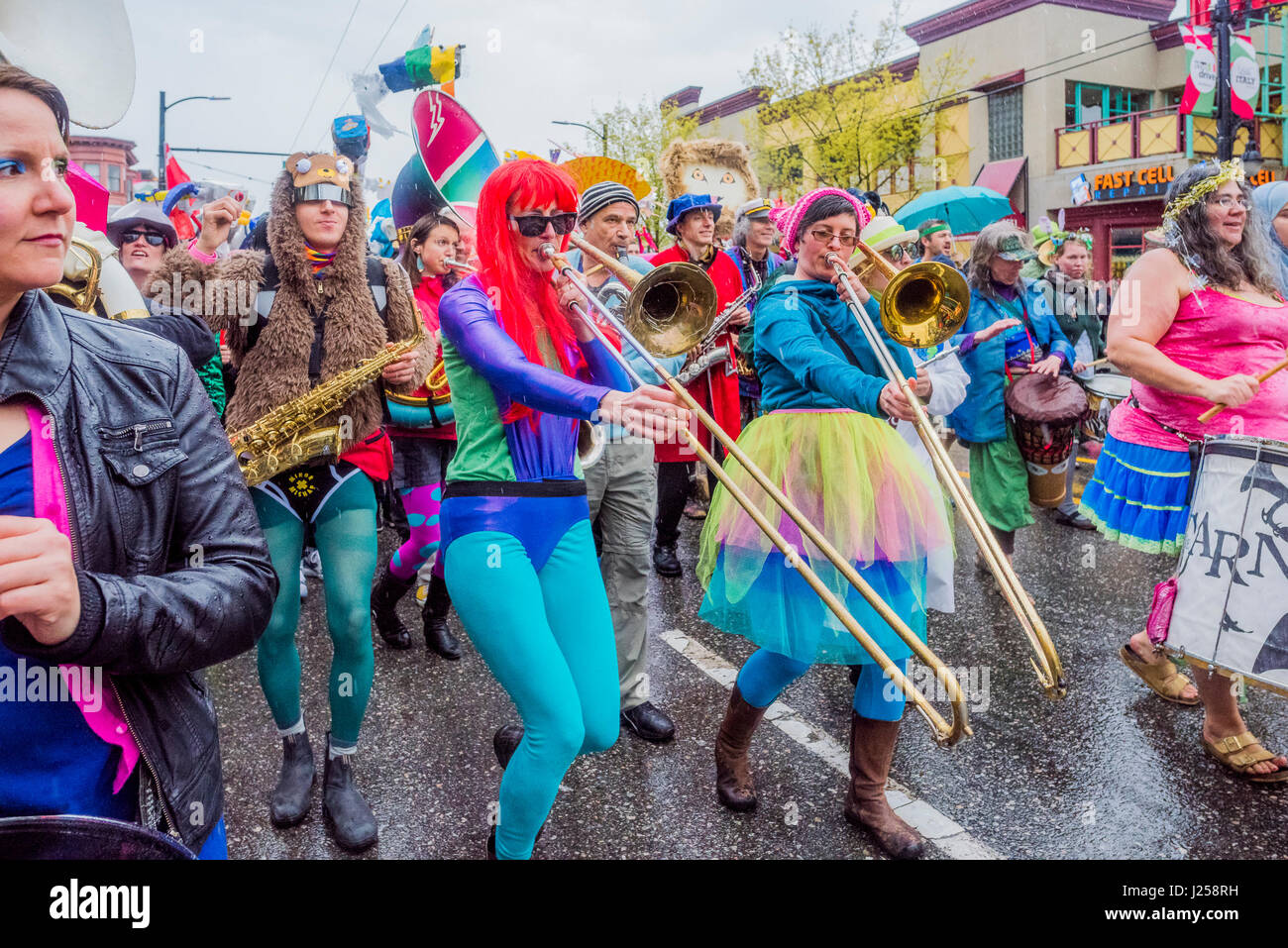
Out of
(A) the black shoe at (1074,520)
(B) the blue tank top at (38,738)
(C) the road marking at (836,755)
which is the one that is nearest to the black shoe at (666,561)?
(C) the road marking at (836,755)

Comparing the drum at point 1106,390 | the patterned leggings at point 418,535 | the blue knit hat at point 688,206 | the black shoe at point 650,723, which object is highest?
the blue knit hat at point 688,206

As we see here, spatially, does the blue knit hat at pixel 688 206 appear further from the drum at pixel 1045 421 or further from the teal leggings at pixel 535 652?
the teal leggings at pixel 535 652

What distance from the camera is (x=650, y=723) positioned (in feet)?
12.6

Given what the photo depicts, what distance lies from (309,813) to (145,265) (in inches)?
119

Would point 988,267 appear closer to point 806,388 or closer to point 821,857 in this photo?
point 806,388

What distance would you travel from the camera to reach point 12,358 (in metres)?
1.28

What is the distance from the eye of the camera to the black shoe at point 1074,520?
22.4ft

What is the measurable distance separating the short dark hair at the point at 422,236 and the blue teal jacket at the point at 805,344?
7.25 feet

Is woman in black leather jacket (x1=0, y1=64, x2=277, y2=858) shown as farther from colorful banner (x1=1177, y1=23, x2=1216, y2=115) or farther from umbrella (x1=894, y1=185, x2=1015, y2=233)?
colorful banner (x1=1177, y1=23, x2=1216, y2=115)

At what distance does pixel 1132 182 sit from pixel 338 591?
25805 mm

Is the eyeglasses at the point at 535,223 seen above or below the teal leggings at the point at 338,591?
above

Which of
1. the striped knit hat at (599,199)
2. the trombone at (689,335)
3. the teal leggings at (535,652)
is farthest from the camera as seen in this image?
the striped knit hat at (599,199)

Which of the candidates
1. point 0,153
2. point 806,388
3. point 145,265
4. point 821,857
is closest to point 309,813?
point 821,857

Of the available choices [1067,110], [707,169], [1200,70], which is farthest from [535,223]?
[1067,110]
